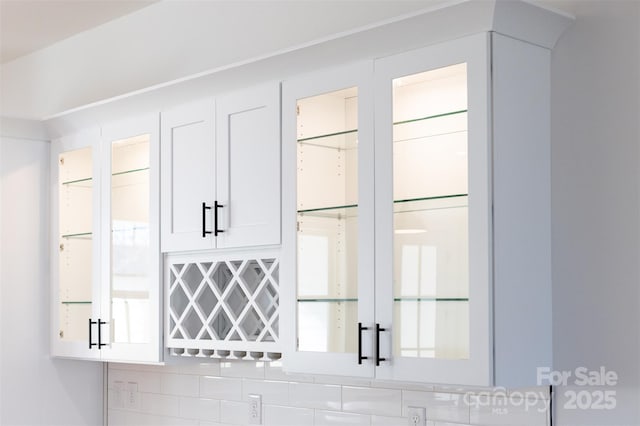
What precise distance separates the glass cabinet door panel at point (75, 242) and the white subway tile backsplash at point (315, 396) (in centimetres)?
95

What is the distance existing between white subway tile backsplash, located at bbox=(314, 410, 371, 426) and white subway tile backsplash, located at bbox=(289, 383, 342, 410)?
0.02m

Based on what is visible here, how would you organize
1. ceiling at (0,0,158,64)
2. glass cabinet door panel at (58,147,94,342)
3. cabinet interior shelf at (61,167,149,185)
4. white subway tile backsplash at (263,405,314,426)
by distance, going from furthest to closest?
1. ceiling at (0,0,158,64)
2. glass cabinet door panel at (58,147,94,342)
3. cabinet interior shelf at (61,167,149,185)
4. white subway tile backsplash at (263,405,314,426)

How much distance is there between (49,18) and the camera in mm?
4047

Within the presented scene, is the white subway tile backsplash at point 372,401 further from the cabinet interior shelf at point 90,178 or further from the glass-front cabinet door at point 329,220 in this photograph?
the cabinet interior shelf at point 90,178

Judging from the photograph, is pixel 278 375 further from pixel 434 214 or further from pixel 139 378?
pixel 434 214

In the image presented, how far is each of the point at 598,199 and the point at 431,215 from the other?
1.40ft

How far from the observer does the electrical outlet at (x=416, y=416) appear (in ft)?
9.21

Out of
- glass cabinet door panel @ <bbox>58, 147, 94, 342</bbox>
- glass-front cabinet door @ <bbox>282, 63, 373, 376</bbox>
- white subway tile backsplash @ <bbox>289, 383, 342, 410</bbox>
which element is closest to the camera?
glass-front cabinet door @ <bbox>282, 63, 373, 376</bbox>

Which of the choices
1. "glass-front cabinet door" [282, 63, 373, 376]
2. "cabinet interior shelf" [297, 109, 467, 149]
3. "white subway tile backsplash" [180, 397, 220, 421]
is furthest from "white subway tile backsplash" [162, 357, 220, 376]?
"cabinet interior shelf" [297, 109, 467, 149]

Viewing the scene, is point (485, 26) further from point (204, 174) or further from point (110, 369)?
point (110, 369)

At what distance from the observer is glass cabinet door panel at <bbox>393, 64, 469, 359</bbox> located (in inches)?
91.7

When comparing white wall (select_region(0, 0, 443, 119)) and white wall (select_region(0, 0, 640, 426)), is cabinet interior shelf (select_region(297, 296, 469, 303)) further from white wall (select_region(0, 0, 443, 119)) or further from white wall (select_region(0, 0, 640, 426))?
white wall (select_region(0, 0, 443, 119))

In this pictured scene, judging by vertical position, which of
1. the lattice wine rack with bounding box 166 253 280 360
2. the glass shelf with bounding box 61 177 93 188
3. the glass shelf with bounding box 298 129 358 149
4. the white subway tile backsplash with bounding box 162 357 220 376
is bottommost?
the white subway tile backsplash with bounding box 162 357 220 376

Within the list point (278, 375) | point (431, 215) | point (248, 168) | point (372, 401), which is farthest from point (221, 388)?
point (431, 215)
